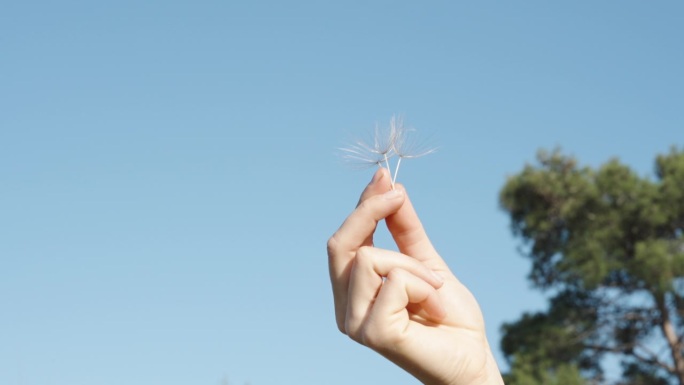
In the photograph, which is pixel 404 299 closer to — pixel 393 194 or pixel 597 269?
pixel 393 194

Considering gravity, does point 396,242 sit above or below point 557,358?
below

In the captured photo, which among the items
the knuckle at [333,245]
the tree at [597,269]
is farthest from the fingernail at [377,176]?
the tree at [597,269]

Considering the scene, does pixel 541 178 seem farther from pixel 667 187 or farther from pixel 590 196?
pixel 667 187

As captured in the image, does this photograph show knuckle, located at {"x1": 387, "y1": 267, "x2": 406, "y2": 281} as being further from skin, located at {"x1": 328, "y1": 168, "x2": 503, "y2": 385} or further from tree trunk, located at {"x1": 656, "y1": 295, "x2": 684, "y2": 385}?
tree trunk, located at {"x1": 656, "y1": 295, "x2": 684, "y2": 385}

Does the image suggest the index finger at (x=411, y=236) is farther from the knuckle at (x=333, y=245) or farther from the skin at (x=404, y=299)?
the knuckle at (x=333, y=245)

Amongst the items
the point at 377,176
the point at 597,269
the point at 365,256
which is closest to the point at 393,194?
the point at 377,176

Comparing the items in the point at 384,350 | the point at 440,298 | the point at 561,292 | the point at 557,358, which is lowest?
the point at 384,350

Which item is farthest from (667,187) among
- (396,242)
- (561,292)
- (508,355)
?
(396,242)
